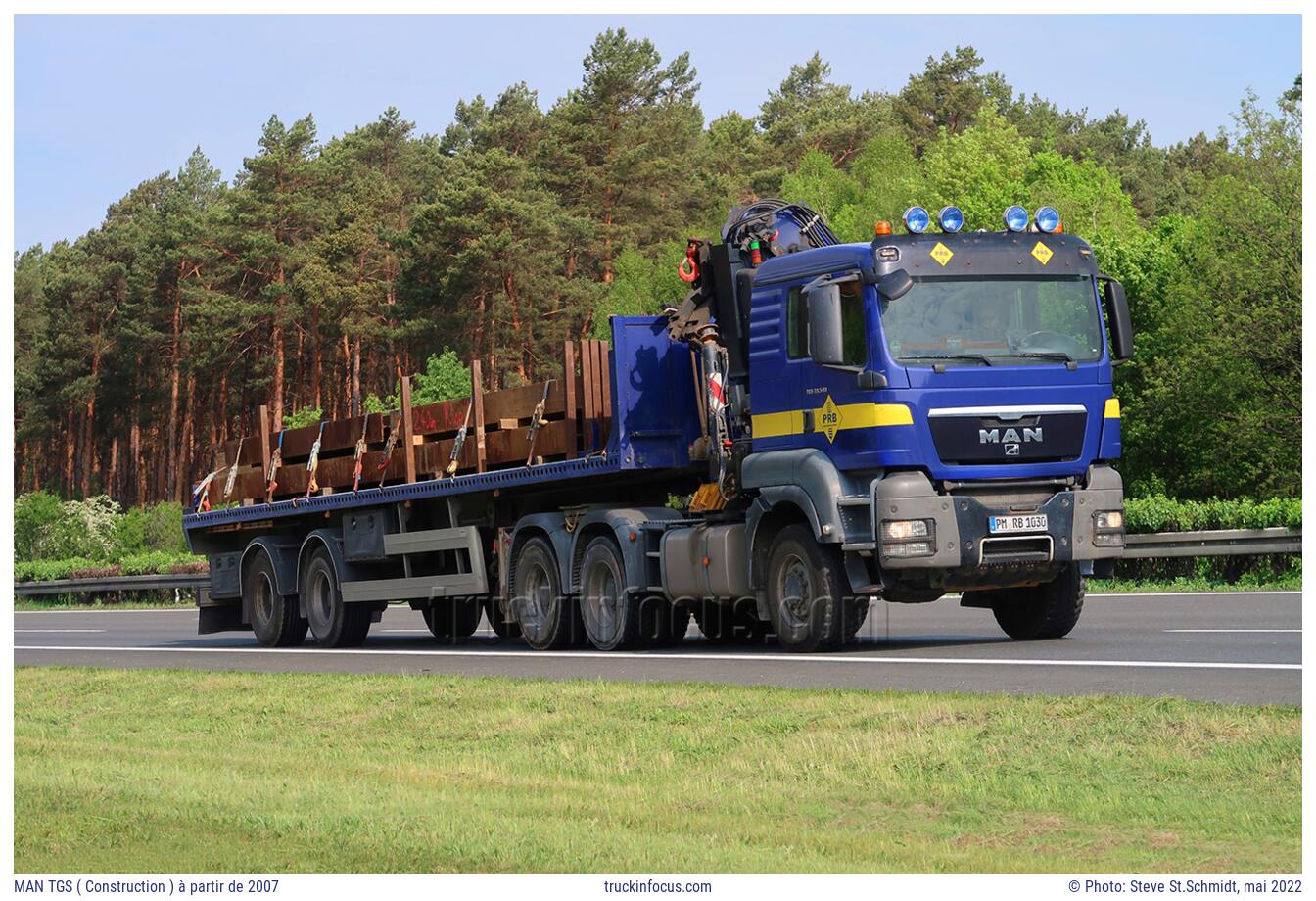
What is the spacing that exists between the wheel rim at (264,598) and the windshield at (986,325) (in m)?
11.0

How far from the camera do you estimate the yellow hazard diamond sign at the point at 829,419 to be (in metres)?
15.7

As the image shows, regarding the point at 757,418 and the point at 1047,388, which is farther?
the point at 757,418

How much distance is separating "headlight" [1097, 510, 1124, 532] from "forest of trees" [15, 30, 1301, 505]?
2494cm

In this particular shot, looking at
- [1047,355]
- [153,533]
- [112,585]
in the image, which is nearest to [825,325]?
[1047,355]

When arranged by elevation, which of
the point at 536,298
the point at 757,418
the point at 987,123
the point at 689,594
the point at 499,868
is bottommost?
the point at 499,868

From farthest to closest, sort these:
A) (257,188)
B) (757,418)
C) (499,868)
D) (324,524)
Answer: (257,188), (324,524), (757,418), (499,868)

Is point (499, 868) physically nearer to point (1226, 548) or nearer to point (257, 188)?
point (1226, 548)

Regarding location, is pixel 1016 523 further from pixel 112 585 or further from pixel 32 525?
pixel 32 525

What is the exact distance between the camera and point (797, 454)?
52.8 feet

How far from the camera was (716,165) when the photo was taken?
88188mm

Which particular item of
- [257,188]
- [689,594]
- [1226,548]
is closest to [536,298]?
[257,188]

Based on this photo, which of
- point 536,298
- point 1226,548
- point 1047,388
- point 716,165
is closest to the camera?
point 1047,388

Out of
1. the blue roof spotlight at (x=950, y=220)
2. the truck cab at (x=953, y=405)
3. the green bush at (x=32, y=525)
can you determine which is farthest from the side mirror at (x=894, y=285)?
the green bush at (x=32, y=525)

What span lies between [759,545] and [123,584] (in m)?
28.2
